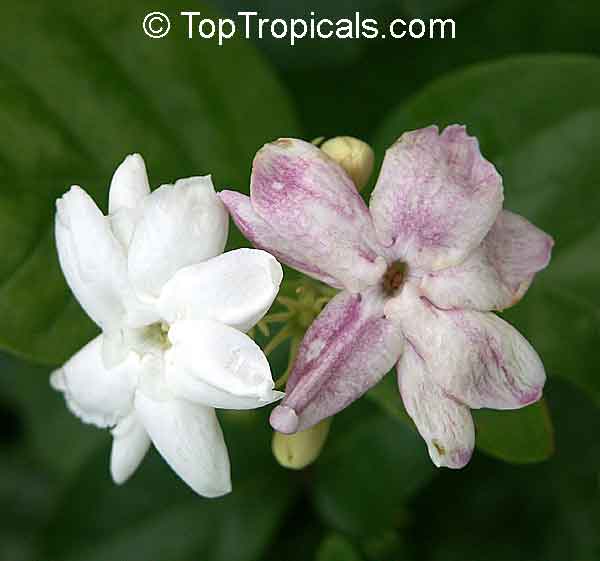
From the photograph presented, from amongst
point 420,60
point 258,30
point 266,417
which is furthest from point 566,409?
point 258,30

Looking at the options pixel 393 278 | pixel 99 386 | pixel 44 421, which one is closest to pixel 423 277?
pixel 393 278

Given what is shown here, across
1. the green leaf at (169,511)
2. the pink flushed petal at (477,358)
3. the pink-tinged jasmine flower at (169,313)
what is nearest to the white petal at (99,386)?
the pink-tinged jasmine flower at (169,313)

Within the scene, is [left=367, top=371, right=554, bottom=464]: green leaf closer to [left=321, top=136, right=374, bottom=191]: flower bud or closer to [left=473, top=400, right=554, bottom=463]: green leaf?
[left=473, top=400, right=554, bottom=463]: green leaf

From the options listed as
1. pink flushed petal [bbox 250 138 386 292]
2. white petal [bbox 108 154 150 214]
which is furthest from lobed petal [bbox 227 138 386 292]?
white petal [bbox 108 154 150 214]

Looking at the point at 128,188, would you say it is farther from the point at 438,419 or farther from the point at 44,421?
the point at 44,421

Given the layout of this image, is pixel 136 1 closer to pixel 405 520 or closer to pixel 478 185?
pixel 478 185

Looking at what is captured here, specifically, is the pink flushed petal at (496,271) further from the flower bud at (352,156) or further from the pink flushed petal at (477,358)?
the flower bud at (352,156)
